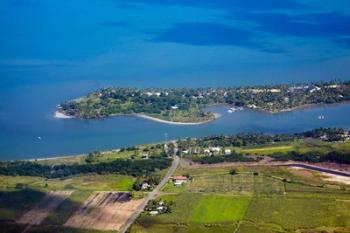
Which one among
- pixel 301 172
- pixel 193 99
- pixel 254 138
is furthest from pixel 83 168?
pixel 193 99

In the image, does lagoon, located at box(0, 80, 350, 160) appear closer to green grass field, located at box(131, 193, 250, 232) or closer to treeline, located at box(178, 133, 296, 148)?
treeline, located at box(178, 133, 296, 148)

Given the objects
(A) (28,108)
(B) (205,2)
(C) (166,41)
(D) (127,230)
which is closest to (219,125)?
(A) (28,108)

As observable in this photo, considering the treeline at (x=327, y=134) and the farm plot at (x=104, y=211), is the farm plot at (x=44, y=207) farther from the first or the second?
the treeline at (x=327, y=134)

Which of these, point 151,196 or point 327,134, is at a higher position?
point 327,134

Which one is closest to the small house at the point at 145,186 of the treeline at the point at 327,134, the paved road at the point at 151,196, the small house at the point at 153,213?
the paved road at the point at 151,196

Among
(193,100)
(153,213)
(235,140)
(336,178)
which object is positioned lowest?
(153,213)

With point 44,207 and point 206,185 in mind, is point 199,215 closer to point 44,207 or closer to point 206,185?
point 206,185

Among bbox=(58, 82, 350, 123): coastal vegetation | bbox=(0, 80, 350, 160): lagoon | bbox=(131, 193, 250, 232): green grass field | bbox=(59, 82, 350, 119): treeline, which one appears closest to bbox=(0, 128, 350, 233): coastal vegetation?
bbox=(131, 193, 250, 232): green grass field
